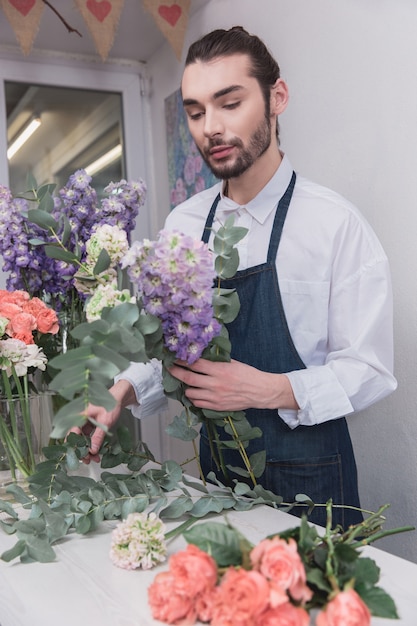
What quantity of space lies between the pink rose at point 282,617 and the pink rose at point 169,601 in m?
0.09

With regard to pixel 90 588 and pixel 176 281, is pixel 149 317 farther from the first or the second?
pixel 90 588

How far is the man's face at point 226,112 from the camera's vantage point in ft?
4.94

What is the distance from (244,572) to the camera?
0.63 metres

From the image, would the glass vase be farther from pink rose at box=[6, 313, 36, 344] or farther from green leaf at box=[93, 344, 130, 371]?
green leaf at box=[93, 344, 130, 371]

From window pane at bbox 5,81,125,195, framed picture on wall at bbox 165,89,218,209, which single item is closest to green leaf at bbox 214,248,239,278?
framed picture on wall at bbox 165,89,218,209

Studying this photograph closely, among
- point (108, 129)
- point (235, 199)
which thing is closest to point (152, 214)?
point (108, 129)

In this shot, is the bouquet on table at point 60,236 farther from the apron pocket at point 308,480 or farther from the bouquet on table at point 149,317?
the apron pocket at point 308,480

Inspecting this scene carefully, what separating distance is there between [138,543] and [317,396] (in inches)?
20.6

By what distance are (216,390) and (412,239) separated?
0.78 meters

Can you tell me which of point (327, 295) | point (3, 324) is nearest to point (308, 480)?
point (327, 295)

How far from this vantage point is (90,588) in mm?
892

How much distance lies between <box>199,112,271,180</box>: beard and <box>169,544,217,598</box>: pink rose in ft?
3.35

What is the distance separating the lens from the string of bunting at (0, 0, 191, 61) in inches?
99.3

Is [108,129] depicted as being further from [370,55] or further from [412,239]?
[412,239]
